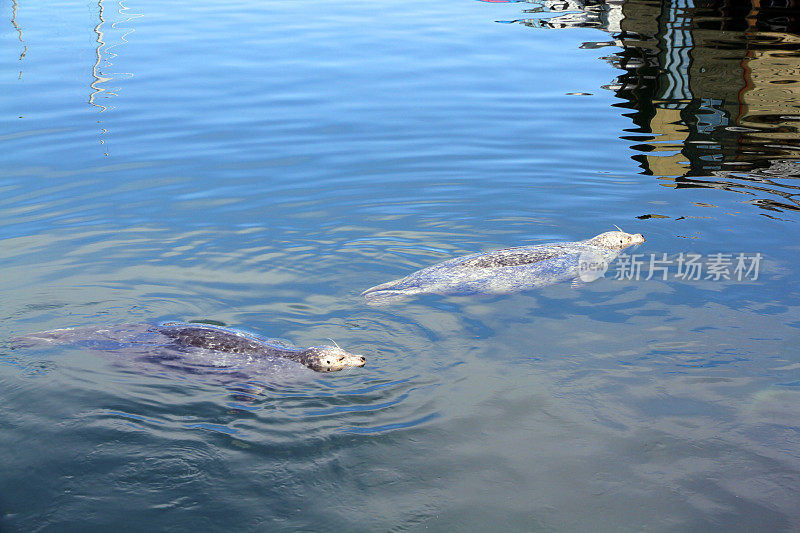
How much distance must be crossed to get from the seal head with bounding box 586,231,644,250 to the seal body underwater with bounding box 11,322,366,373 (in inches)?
142

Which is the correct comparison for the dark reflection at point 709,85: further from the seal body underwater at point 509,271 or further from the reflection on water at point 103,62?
the reflection on water at point 103,62

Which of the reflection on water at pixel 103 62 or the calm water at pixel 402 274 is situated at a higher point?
the reflection on water at pixel 103 62

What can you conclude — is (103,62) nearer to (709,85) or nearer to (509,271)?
(709,85)

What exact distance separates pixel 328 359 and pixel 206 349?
1.05 m

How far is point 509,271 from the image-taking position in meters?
8.62

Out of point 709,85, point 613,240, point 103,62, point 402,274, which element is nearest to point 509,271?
point 402,274

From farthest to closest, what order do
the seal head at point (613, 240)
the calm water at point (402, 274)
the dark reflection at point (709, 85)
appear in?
the dark reflection at point (709, 85) < the seal head at point (613, 240) < the calm water at point (402, 274)

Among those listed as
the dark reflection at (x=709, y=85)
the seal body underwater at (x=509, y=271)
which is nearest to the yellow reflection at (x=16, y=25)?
the dark reflection at (x=709, y=85)

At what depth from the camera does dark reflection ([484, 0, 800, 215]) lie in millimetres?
11992

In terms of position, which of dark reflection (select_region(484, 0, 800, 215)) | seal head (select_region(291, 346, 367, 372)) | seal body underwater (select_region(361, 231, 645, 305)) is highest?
dark reflection (select_region(484, 0, 800, 215))

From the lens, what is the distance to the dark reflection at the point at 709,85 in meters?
12.0

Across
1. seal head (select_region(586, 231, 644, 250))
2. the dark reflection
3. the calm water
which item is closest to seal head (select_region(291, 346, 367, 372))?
the calm water

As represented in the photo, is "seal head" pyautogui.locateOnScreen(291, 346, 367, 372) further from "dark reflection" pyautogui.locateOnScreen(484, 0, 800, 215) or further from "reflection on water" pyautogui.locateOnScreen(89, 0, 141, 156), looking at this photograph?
"reflection on water" pyautogui.locateOnScreen(89, 0, 141, 156)

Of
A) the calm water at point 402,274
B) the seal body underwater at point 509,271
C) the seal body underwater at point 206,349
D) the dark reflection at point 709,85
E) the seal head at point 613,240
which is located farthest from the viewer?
the dark reflection at point 709,85
